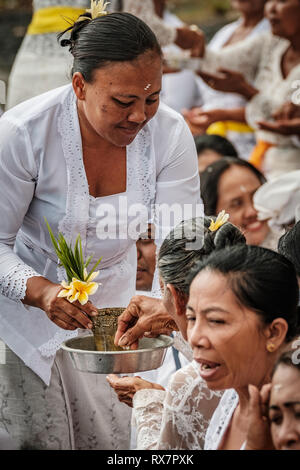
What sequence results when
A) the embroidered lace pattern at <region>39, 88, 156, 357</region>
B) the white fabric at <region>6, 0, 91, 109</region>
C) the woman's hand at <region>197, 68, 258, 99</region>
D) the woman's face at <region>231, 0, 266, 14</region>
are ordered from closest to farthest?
the embroidered lace pattern at <region>39, 88, 156, 357</region> < the white fabric at <region>6, 0, 91, 109</region> < the woman's hand at <region>197, 68, 258, 99</region> < the woman's face at <region>231, 0, 266, 14</region>

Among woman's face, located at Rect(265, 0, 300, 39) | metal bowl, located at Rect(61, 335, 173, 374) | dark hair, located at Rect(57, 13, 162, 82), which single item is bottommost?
metal bowl, located at Rect(61, 335, 173, 374)

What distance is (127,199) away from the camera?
2615 mm

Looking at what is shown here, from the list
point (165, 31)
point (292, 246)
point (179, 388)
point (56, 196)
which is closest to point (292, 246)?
point (292, 246)

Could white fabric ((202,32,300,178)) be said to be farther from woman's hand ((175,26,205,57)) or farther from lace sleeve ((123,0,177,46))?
lace sleeve ((123,0,177,46))

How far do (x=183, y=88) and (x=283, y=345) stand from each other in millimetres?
3744

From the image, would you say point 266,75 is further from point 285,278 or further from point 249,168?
point 285,278

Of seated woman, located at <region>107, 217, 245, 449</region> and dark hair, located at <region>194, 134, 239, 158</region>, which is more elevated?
seated woman, located at <region>107, 217, 245, 449</region>

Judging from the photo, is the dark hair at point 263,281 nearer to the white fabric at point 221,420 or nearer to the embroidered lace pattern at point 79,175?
the white fabric at point 221,420

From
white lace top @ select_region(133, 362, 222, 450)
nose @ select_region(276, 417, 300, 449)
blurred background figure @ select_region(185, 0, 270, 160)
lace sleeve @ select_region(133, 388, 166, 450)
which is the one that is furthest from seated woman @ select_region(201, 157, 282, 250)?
nose @ select_region(276, 417, 300, 449)

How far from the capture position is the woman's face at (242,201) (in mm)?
3697

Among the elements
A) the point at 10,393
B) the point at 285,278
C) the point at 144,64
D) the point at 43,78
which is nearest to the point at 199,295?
the point at 285,278

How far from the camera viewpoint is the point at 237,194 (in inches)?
147

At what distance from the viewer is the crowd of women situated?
6.24 ft

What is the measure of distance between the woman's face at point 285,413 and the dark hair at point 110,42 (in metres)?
1.02
